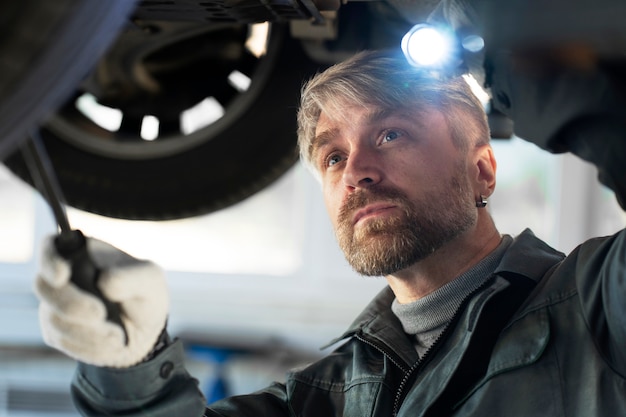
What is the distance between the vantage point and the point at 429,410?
66 cm

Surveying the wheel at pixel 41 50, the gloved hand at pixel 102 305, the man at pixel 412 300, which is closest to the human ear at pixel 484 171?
the man at pixel 412 300

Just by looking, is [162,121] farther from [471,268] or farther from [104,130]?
[471,268]

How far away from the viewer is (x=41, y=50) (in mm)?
335

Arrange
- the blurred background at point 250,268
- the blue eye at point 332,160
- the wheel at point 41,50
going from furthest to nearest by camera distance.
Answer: the blurred background at point 250,268 < the blue eye at point 332,160 < the wheel at point 41,50

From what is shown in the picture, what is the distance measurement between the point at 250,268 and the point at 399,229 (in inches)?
68.7

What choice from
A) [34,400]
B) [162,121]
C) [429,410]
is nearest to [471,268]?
[429,410]

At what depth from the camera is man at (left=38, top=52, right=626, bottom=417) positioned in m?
0.56

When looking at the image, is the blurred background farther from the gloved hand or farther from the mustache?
the gloved hand

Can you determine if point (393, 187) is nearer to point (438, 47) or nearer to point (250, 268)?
point (438, 47)

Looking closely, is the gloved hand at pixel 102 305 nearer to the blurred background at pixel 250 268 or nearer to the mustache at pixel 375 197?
the mustache at pixel 375 197

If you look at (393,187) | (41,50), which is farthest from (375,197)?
(41,50)

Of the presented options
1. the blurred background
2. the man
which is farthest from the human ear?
the blurred background

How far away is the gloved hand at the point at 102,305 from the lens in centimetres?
49

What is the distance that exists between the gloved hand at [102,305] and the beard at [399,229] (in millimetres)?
215
